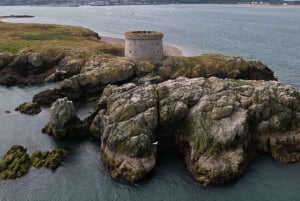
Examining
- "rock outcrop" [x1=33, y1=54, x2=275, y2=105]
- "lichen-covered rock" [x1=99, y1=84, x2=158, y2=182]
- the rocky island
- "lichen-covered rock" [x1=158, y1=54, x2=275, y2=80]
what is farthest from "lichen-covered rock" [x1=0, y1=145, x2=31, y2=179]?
"lichen-covered rock" [x1=158, y1=54, x2=275, y2=80]

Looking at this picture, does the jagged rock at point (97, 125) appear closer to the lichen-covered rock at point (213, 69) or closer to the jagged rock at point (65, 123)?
the jagged rock at point (65, 123)

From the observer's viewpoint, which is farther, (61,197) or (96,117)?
(96,117)

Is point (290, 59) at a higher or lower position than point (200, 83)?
lower

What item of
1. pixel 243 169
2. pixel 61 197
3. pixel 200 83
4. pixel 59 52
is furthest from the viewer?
pixel 59 52

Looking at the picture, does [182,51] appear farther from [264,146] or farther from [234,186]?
[234,186]

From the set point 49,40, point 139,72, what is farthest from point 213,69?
point 49,40

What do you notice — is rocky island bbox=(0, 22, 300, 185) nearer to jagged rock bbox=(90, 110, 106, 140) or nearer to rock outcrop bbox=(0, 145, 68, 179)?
jagged rock bbox=(90, 110, 106, 140)

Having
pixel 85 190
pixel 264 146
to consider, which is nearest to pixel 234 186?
pixel 264 146
